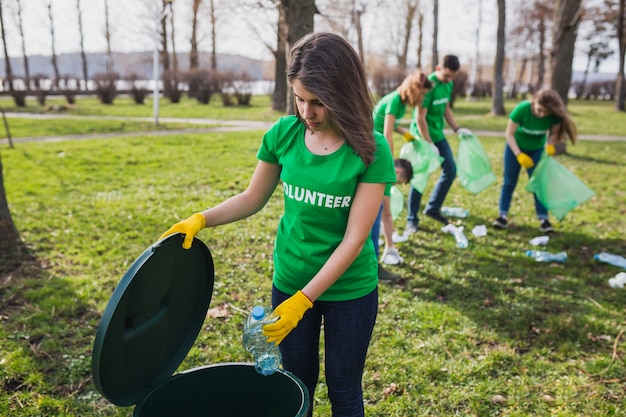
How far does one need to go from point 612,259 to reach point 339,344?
3.88 m

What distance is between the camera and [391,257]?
446cm

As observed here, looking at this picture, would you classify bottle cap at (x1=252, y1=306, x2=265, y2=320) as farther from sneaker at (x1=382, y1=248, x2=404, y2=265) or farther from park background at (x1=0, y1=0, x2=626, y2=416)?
sneaker at (x1=382, y1=248, x2=404, y2=265)

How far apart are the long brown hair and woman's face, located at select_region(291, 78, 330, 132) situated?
Answer: 0.02 meters

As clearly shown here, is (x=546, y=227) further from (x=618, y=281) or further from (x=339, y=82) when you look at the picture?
(x=339, y=82)

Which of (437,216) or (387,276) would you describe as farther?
(437,216)

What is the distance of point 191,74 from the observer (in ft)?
87.7

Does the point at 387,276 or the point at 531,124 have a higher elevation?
the point at 531,124

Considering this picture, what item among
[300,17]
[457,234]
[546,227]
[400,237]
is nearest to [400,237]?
[400,237]

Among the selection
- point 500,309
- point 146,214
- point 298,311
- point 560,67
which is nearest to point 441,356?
point 500,309

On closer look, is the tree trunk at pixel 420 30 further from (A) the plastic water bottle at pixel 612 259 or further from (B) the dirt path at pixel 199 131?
(A) the plastic water bottle at pixel 612 259

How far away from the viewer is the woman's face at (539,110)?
16.2ft

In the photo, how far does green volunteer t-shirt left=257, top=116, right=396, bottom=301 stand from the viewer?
161 cm

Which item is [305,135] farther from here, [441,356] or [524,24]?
[524,24]

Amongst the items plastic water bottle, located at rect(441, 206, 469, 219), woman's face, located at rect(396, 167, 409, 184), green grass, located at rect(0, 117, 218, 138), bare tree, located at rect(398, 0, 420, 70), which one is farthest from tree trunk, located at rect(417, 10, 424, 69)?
woman's face, located at rect(396, 167, 409, 184)
